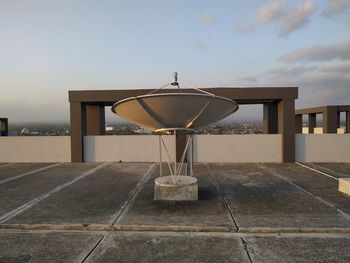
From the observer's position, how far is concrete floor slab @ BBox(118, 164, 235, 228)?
809 cm

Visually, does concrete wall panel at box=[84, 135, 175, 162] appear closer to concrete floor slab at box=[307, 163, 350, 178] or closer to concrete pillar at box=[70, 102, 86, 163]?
concrete pillar at box=[70, 102, 86, 163]

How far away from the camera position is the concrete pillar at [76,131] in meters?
21.4

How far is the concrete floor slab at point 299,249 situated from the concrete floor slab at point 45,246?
3421 millimetres

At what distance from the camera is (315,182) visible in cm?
1384

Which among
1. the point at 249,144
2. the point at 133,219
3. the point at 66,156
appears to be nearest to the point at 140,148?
the point at 66,156

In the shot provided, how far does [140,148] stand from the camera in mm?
21734

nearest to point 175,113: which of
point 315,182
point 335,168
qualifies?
point 315,182

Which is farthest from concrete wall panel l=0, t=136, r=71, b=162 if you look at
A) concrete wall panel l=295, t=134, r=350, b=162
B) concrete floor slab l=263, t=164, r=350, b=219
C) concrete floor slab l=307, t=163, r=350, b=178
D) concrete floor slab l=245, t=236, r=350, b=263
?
concrete floor slab l=245, t=236, r=350, b=263

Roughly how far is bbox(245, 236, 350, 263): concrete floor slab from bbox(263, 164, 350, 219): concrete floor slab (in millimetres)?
2668

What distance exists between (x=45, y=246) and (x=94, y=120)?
18834mm

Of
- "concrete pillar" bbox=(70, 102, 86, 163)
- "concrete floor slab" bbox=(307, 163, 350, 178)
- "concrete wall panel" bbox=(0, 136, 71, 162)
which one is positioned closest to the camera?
"concrete floor slab" bbox=(307, 163, 350, 178)

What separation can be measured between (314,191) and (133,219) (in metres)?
7.23

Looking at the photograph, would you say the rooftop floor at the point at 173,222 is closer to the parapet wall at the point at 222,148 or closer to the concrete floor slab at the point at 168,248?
the concrete floor slab at the point at 168,248

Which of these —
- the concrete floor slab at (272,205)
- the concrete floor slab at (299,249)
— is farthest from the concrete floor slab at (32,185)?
the concrete floor slab at (299,249)
